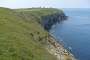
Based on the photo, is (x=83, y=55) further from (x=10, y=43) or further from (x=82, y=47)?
(x=10, y=43)

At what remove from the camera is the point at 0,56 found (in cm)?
2853

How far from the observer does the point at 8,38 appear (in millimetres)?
38719

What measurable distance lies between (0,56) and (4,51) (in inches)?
103

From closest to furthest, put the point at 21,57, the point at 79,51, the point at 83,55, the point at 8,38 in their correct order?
the point at 21,57, the point at 8,38, the point at 83,55, the point at 79,51

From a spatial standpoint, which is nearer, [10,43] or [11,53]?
[11,53]

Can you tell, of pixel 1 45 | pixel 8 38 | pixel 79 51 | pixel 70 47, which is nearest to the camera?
pixel 1 45

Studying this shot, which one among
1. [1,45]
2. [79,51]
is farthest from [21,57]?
[79,51]

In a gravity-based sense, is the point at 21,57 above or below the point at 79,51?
above

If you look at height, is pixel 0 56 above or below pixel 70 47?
above

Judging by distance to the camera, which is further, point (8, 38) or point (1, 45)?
point (8, 38)

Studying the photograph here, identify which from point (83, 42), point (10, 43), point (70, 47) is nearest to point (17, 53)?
point (10, 43)

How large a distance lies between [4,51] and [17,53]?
1.78 meters

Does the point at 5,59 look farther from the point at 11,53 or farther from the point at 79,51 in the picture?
the point at 79,51

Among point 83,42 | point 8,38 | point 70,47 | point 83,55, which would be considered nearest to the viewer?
point 8,38
